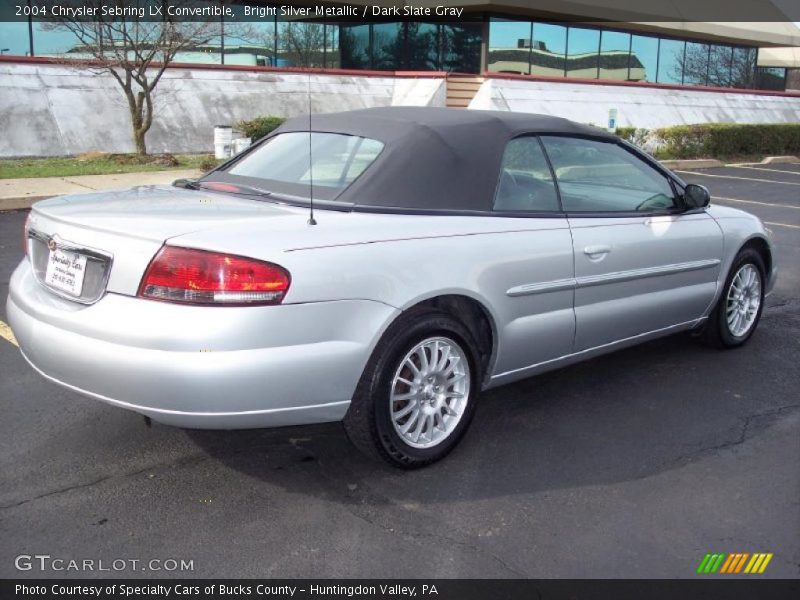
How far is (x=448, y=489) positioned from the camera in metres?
3.57

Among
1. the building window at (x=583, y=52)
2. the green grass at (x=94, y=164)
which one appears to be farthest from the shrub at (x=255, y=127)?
the building window at (x=583, y=52)

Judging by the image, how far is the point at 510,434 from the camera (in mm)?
4180

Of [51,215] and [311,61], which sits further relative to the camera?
[311,61]

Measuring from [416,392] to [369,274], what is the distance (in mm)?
612

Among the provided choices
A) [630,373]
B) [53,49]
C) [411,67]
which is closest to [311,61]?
[411,67]

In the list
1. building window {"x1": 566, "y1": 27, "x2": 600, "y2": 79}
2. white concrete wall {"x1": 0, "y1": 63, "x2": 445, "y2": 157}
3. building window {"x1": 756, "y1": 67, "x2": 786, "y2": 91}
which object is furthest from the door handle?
building window {"x1": 756, "y1": 67, "x2": 786, "y2": 91}

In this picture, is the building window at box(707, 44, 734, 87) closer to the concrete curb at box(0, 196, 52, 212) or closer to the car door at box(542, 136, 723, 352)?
the concrete curb at box(0, 196, 52, 212)

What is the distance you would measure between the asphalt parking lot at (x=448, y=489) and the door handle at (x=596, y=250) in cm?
86

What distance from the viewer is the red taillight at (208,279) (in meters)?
3.10

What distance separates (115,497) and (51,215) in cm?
125

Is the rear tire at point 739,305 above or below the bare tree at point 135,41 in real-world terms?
below

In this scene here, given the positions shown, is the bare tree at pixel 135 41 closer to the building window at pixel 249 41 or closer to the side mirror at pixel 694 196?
the building window at pixel 249 41

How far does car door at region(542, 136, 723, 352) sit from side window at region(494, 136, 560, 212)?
9cm
